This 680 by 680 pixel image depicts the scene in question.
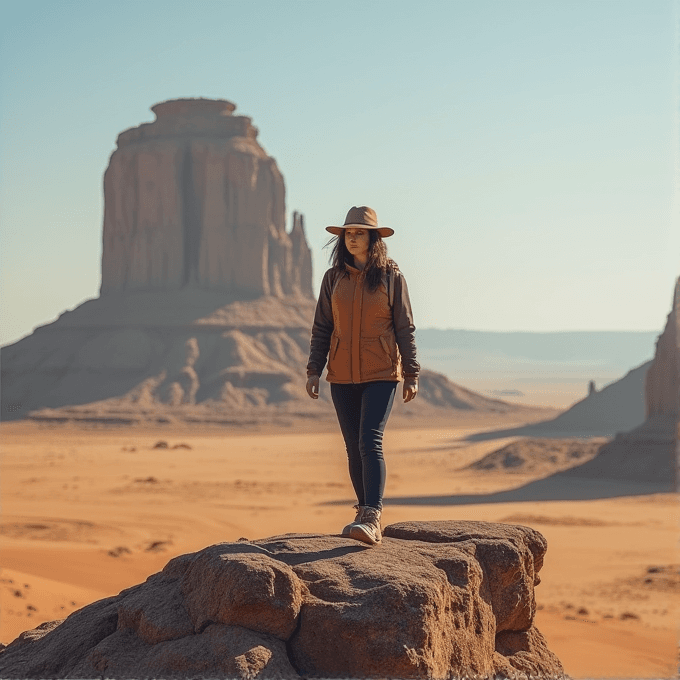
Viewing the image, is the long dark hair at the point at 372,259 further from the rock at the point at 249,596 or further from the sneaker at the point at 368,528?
the rock at the point at 249,596

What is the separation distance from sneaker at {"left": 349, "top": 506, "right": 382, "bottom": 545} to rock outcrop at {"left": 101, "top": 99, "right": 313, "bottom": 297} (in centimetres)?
8133

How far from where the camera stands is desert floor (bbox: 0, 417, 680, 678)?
1214cm

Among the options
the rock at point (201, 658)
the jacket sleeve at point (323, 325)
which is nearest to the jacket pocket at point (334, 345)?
the jacket sleeve at point (323, 325)

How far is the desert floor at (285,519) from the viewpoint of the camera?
A: 478 inches

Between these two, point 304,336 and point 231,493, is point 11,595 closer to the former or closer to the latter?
point 231,493

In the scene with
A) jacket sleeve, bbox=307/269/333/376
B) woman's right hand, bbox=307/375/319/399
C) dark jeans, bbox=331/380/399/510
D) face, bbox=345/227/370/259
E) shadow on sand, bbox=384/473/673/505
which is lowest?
shadow on sand, bbox=384/473/673/505

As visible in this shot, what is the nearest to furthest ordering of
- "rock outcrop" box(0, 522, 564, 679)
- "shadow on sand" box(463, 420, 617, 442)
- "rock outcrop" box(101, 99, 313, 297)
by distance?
1. "rock outcrop" box(0, 522, 564, 679)
2. "shadow on sand" box(463, 420, 617, 442)
3. "rock outcrop" box(101, 99, 313, 297)

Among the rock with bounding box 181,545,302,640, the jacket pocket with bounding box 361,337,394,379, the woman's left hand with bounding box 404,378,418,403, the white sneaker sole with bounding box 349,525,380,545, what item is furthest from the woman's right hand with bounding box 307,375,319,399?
the rock with bounding box 181,545,302,640

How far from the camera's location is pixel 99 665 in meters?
5.11

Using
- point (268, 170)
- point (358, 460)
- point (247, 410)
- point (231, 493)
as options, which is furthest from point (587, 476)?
point (268, 170)

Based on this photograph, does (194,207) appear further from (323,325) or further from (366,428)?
(366,428)

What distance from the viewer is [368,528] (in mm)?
6094

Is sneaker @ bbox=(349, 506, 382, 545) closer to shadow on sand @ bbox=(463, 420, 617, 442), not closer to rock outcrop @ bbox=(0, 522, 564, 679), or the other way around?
rock outcrop @ bbox=(0, 522, 564, 679)

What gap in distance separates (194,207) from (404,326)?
85.3m
